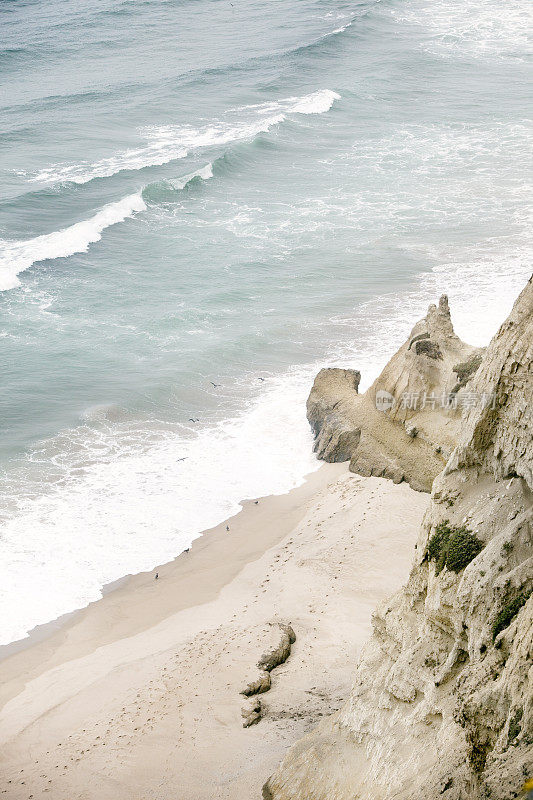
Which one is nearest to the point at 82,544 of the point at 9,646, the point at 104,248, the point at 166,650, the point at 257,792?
the point at 9,646

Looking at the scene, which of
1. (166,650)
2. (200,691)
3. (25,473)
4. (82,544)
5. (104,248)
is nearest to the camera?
(200,691)

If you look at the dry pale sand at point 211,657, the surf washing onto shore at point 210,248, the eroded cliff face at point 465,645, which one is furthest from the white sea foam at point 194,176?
the eroded cliff face at point 465,645

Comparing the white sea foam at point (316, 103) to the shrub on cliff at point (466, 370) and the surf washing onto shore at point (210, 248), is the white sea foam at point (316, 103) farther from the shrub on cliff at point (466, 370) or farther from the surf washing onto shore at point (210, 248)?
the shrub on cliff at point (466, 370)

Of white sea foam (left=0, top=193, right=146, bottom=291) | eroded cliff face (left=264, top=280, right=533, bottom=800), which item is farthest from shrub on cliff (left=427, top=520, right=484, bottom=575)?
white sea foam (left=0, top=193, right=146, bottom=291)

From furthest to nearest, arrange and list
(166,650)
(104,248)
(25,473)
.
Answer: (104,248) < (25,473) < (166,650)

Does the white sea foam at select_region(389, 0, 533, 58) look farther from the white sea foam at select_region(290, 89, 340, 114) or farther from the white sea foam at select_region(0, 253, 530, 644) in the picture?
the white sea foam at select_region(0, 253, 530, 644)

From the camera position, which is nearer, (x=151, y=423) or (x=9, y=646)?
(x=9, y=646)

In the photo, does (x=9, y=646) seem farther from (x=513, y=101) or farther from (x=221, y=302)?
(x=513, y=101)
